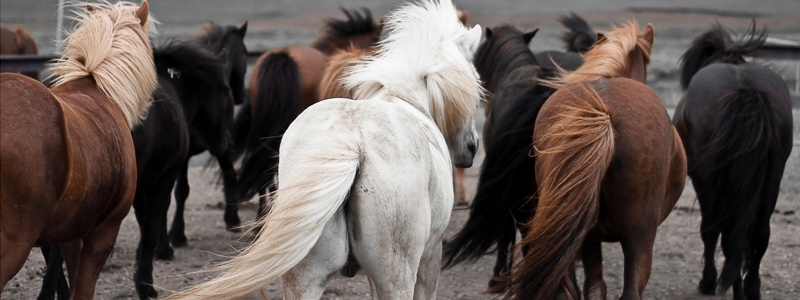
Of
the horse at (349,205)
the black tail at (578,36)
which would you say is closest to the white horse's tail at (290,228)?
the horse at (349,205)

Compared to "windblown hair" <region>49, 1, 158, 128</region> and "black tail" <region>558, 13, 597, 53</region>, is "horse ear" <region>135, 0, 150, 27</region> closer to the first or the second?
"windblown hair" <region>49, 1, 158, 128</region>

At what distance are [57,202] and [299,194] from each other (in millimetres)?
873

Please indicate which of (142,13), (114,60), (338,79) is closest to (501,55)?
(338,79)

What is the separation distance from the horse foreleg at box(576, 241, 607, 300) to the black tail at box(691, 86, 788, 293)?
1473 mm

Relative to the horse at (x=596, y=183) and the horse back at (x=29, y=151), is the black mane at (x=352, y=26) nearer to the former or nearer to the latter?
the horse at (x=596, y=183)

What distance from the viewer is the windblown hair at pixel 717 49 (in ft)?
21.2

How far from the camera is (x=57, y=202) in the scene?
3172 millimetres

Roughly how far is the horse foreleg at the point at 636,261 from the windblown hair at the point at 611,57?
3.32ft

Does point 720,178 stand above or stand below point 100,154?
below

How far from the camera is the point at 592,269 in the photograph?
4.22 meters

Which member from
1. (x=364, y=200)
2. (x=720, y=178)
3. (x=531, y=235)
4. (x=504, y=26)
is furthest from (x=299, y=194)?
(x=504, y=26)

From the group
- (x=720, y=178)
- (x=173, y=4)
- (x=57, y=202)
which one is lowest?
(x=173, y=4)

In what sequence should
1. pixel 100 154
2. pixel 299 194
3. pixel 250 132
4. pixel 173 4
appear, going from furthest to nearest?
1. pixel 173 4
2. pixel 250 132
3. pixel 100 154
4. pixel 299 194

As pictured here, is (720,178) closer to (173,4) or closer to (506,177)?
(506,177)
